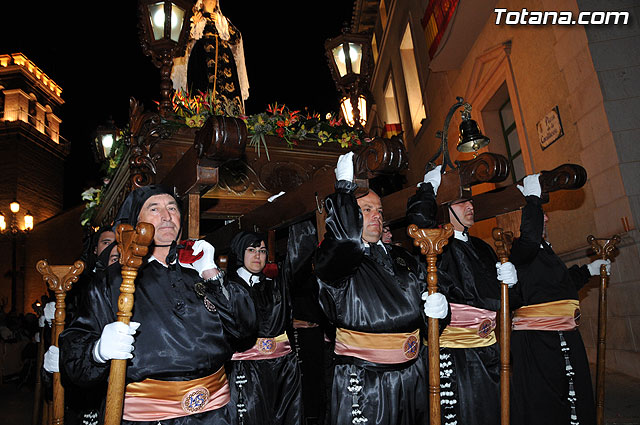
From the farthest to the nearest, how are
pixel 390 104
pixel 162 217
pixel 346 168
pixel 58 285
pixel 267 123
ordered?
pixel 390 104 → pixel 267 123 → pixel 58 285 → pixel 346 168 → pixel 162 217

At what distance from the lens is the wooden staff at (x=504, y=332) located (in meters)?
3.17

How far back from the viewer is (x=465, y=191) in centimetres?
328

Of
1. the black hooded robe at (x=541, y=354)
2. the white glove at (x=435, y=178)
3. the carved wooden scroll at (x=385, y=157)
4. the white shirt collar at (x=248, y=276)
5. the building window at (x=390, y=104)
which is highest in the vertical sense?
the building window at (x=390, y=104)

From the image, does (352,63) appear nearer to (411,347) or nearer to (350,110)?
(350,110)

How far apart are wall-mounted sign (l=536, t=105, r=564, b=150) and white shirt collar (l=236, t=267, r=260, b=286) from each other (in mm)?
4609

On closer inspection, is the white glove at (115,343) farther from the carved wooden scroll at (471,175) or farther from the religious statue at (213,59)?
the religious statue at (213,59)

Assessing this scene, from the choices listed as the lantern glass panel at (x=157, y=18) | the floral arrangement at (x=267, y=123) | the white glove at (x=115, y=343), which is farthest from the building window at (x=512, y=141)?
the white glove at (x=115, y=343)

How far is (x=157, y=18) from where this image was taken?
13.6ft

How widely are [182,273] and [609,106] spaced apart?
→ 5241mm

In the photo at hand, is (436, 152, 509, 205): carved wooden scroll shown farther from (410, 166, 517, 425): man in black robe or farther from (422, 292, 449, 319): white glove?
(422, 292, 449, 319): white glove

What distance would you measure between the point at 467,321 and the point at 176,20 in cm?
382

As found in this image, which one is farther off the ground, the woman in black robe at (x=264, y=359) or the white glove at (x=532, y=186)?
the white glove at (x=532, y=186)

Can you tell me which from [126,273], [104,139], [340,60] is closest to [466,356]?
[126,273]

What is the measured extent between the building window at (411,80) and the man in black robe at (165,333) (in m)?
10.4
